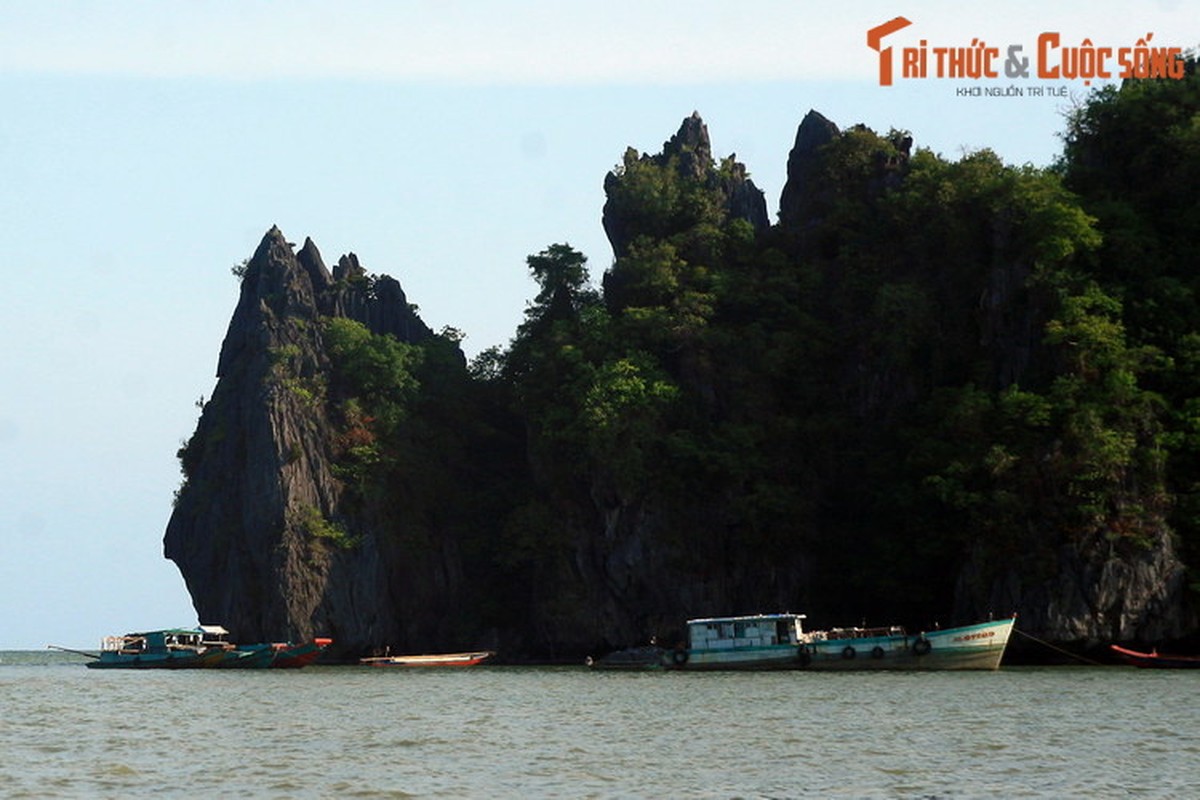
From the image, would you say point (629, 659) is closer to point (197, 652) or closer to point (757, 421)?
point (757, 421)

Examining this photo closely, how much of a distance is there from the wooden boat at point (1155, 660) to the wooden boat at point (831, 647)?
155 inches

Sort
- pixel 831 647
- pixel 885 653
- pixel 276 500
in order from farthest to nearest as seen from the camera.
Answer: pixel 276 500, pixel 831 647, pixel 885 653

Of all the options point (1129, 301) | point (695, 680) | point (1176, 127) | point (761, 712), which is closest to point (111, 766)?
point (761, 712)

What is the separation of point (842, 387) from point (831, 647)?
67.2 ft

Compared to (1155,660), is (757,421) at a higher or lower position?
higher

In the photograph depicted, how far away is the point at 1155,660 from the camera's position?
52.8 metres

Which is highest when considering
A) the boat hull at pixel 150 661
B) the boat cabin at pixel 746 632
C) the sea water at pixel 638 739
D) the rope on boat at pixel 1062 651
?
the boat cabin at pixel 746 632

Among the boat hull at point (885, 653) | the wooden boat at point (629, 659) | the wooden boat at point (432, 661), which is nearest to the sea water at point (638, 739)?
the boat hull at point (885, 653)

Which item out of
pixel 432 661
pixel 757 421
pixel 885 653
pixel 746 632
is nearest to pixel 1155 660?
pixel 885 653

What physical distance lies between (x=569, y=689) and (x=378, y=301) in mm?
41414

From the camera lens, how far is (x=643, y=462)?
68.1 m

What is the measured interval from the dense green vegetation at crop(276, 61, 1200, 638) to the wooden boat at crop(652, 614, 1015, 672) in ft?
20.1

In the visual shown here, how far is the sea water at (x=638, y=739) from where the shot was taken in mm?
23984

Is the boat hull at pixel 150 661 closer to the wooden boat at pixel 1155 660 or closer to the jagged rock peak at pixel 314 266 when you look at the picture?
the jagged rock peak at pixel 314 266
